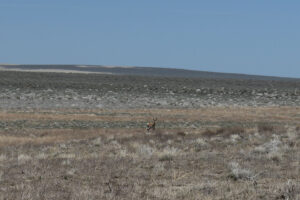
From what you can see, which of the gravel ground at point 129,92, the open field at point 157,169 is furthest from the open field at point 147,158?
the gravel ground at point 129,92

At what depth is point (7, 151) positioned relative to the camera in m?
21.0

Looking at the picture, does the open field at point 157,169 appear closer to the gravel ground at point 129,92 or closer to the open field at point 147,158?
the open field at point 147,158

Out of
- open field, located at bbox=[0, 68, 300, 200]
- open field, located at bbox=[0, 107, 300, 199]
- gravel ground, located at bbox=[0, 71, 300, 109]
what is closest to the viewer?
open field, located at bbox=[0, 107, 300, 199]

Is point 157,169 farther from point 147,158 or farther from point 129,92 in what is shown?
point 129,92

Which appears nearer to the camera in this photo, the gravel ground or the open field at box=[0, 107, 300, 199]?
the open field at box=[0, 107, 300, 199]

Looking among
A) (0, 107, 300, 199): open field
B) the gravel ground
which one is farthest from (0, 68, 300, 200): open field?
the gravel ground

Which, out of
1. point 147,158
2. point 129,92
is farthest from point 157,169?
point 129,92

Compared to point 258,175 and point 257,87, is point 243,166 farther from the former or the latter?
point 257,87

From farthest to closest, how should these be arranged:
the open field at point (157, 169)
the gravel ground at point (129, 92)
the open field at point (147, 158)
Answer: the gravel ground at point (129, 92)
the open field at point (147, 158)
the open field at point (157, 169)

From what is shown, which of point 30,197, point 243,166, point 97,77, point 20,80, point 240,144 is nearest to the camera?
point 30,197

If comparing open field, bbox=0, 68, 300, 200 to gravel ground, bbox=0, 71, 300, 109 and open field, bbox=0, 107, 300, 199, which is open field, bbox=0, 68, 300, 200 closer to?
open field, bbox=0, 107, 300, 199

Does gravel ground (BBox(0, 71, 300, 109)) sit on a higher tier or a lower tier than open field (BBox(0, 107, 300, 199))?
lower

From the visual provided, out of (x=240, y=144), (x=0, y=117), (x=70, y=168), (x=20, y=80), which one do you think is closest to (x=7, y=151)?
(x=70, y=168)

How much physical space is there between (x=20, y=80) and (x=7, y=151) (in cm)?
5010
